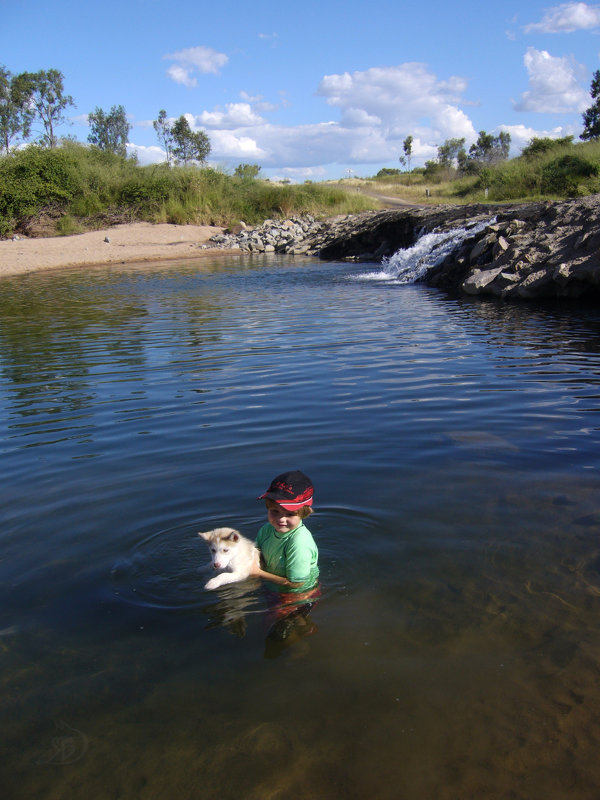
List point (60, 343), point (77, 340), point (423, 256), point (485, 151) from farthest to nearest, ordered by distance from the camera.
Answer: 1. point (485, 151)
2. point (423, 256)
3. point (77, 340)
4. point (60, 343)

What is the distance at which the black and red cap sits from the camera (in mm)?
4059

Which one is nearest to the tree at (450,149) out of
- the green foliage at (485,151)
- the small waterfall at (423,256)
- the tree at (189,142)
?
the green foliage at (485,151)

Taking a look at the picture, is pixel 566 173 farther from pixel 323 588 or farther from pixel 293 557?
pixel 293 557

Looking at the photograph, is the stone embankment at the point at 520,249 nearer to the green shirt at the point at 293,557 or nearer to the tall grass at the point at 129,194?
the green shirt at the point at 293,557

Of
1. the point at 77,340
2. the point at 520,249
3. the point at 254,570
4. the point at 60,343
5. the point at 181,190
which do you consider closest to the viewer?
the point at 254,570

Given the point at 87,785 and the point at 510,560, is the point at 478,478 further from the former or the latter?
the point at 87,785

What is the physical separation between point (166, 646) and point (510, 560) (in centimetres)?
239

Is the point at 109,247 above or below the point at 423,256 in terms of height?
above

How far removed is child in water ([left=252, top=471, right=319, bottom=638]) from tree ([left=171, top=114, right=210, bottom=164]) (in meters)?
61.0

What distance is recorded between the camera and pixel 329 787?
2.80 m

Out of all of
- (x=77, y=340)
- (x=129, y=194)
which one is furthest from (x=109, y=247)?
(x=77, y=340)

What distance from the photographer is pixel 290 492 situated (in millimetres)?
4047

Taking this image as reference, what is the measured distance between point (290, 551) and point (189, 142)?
62271 millimetres

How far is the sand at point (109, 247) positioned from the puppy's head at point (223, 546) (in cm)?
2783
